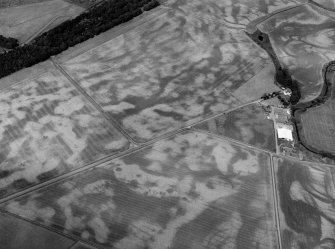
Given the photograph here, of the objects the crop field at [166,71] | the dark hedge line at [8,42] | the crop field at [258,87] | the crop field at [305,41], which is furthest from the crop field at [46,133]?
the crop field at [305,41]

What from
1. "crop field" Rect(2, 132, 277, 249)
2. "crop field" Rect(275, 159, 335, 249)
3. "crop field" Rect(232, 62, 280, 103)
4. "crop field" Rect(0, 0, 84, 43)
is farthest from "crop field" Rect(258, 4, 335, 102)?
"crop field" Rect(0, 0, 84, 43)

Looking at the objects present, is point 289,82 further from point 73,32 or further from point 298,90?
point 73,32

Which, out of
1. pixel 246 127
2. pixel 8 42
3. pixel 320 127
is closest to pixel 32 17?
pixel 8 42

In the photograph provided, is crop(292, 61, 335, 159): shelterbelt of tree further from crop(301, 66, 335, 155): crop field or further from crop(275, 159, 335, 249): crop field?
crop(275, 159, 335, 249): crop field

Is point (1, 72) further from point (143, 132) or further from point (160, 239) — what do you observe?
point (160, 239)

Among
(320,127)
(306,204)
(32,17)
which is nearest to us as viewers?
(306,204)

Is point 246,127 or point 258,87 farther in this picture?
point 258,87
